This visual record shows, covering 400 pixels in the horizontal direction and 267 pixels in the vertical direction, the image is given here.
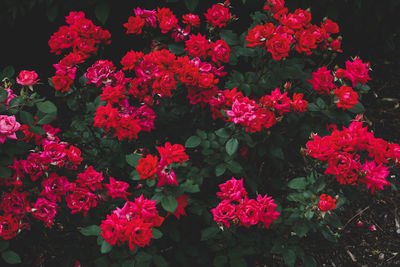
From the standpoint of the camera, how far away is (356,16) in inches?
139

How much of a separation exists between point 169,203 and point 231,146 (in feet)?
1.38

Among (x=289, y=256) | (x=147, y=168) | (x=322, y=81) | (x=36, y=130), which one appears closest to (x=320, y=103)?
(x=322, y=81)

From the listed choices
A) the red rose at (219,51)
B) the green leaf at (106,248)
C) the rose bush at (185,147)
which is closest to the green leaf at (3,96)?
the rose bush at (185,147)

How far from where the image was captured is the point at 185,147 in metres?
2.21

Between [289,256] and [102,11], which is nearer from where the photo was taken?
[289,256]

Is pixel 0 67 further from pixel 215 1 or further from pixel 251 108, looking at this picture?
pixel 251 108

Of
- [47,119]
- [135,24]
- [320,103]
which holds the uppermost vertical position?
[135,24]

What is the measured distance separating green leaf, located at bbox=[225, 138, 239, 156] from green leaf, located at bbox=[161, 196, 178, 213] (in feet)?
1.17

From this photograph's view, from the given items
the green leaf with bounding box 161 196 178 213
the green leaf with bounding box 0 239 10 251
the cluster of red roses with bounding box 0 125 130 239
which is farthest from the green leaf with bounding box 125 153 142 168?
the green leaf with bounding box 0 239 10 251

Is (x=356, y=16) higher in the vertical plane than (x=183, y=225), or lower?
higher

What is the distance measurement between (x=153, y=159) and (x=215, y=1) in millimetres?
2166

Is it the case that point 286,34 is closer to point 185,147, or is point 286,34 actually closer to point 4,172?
point 185,147

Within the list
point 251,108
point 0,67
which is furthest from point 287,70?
point 0,67

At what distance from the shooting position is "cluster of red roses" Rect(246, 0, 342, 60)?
2010 mm
